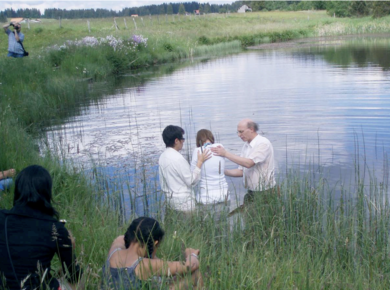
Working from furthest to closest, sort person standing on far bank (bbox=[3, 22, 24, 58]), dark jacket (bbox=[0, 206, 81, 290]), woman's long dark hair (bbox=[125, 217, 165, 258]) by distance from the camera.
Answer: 1. person standing on far bank (bbox=[3, 22, 24, 58])
2. woman's long dark hair (bbox=[125, 217, 165, 258])
3. dark jacket (bbox=[0, 206, 81, 290])

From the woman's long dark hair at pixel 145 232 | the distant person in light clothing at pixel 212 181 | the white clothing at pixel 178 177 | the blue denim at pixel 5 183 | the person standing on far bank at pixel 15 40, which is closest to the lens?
the woman's long dark hair at pixel 145 232

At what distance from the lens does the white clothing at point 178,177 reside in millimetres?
5895

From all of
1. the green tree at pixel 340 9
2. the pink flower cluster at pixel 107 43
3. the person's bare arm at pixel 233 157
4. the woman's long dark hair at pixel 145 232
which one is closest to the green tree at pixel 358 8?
the green tree at pixel 340 9

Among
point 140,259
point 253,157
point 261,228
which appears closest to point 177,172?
point 253,157

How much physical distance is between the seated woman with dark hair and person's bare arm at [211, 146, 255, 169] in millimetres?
3034

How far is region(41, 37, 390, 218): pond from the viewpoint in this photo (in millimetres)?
8023

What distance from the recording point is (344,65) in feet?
72.5

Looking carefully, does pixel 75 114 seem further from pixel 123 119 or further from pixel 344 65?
pixel 344 65

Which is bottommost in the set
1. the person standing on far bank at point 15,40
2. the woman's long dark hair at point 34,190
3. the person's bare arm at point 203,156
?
the person's bare arm at point 203,156

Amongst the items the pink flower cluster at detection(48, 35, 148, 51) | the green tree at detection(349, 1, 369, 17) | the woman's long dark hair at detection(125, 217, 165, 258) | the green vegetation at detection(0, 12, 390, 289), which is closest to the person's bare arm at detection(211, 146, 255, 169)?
the green vegetation at detection(0, 12, 390, 289)

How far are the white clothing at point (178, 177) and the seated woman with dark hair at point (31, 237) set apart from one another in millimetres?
2557

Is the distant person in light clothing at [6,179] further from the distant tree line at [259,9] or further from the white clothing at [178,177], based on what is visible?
the distant tree line at [259,9]

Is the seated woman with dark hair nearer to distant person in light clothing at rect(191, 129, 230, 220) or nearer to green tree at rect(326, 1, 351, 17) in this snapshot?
distant person in light clothing at rect(191, 129, 230, 220)

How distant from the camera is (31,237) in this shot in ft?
10.4
